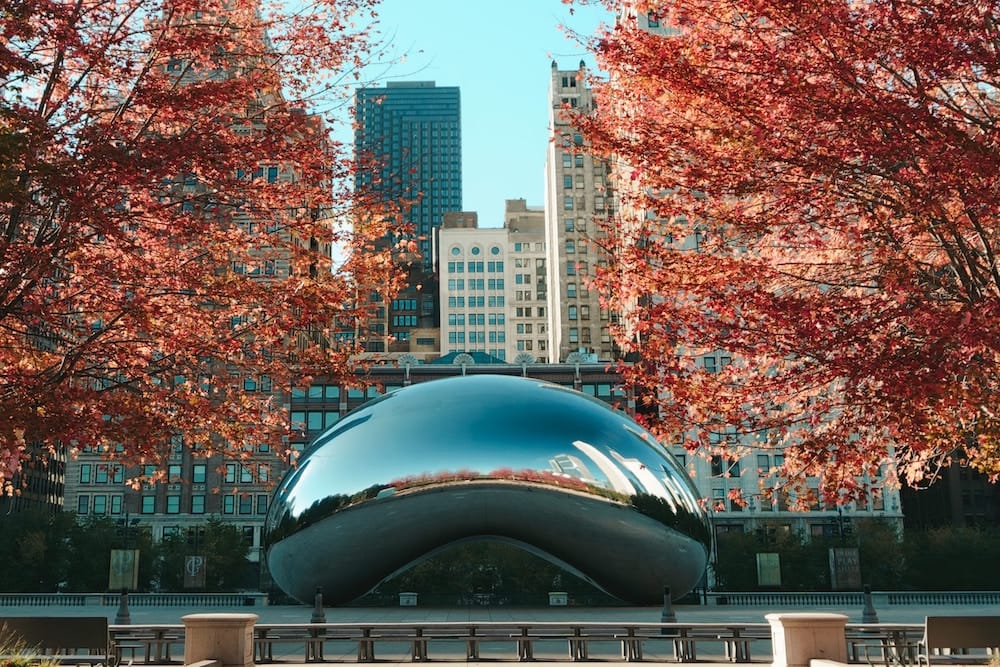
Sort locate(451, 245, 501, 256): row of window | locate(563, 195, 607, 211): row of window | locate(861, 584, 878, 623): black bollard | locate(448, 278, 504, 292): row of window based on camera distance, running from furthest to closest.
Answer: locate(451, 245, 501, 256): row of window → locate(448, 278, 504, 292): row of window → locate(563, 195, 607, 211): row of window → locate(861, 584, 878, 623): black bollard

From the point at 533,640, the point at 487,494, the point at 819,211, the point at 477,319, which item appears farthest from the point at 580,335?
the point at 819,211

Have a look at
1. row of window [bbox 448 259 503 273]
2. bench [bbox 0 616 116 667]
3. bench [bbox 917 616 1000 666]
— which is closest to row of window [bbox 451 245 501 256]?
row of window [bbox 448 259 503 273]

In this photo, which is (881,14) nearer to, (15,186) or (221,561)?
(15,186)

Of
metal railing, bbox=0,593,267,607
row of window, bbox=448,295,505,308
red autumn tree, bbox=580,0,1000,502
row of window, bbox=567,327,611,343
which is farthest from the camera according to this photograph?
row of window, bbox=448,295,505,308

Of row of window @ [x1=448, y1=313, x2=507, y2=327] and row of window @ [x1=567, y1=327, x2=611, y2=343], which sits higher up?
row of window @ [x1=448, y1=313, x2=507, y2=327]

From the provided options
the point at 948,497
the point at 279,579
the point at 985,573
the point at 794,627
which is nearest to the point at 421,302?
the point at 948,497

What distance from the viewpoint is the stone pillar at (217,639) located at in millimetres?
14336

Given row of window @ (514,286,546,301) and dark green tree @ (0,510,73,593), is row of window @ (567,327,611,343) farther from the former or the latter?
dark green tree @ (0,510,73,593)

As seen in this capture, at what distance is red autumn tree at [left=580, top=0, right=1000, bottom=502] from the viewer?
37.3 feet

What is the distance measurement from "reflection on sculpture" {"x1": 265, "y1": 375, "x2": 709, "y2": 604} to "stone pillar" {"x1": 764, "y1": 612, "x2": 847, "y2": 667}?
8161 millimetres

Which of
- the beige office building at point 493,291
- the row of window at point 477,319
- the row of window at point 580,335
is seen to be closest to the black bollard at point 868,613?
the row of window at point 580,335

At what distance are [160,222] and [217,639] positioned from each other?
6293 millimetres

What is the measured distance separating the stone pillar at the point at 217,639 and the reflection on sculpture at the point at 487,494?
769cm

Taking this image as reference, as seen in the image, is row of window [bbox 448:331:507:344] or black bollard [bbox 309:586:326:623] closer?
black bollard [bbox 309:586:326:623]
